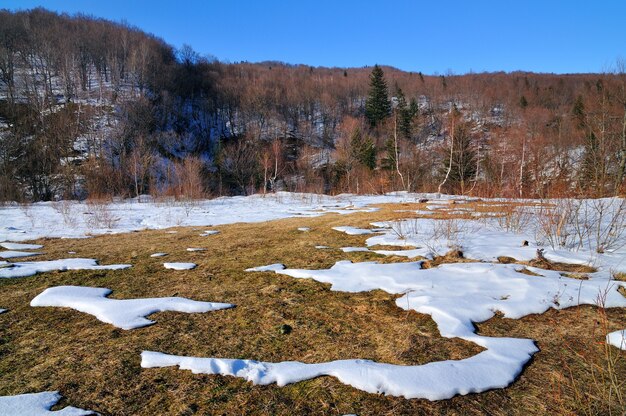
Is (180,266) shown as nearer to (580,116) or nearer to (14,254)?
(14,254)

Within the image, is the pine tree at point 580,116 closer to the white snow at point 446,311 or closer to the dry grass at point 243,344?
the white snow at point 446,311

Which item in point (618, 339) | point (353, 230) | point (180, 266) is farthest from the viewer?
point (353, 230)

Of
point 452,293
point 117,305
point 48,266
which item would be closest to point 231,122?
point 48,266

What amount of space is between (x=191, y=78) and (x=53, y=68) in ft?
71.6

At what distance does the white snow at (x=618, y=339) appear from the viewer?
2.11 metres

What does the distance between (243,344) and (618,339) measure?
2.66 meters

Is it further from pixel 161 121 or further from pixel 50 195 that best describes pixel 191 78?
pixel 50 195

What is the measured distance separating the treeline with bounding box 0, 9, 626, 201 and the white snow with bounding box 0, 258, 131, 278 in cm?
817

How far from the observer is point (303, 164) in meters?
39.9

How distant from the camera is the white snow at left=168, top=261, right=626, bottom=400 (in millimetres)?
1817

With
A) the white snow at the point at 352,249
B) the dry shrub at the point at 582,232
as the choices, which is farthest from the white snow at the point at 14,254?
the dry shrub at the point at 582,232

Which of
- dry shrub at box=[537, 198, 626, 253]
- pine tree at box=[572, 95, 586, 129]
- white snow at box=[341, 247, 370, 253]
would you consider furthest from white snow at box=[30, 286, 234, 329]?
pine tree at box=[572, 95, 586, 129]

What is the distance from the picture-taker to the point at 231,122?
5797 cm

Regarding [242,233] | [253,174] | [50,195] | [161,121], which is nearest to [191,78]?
[161,121]
